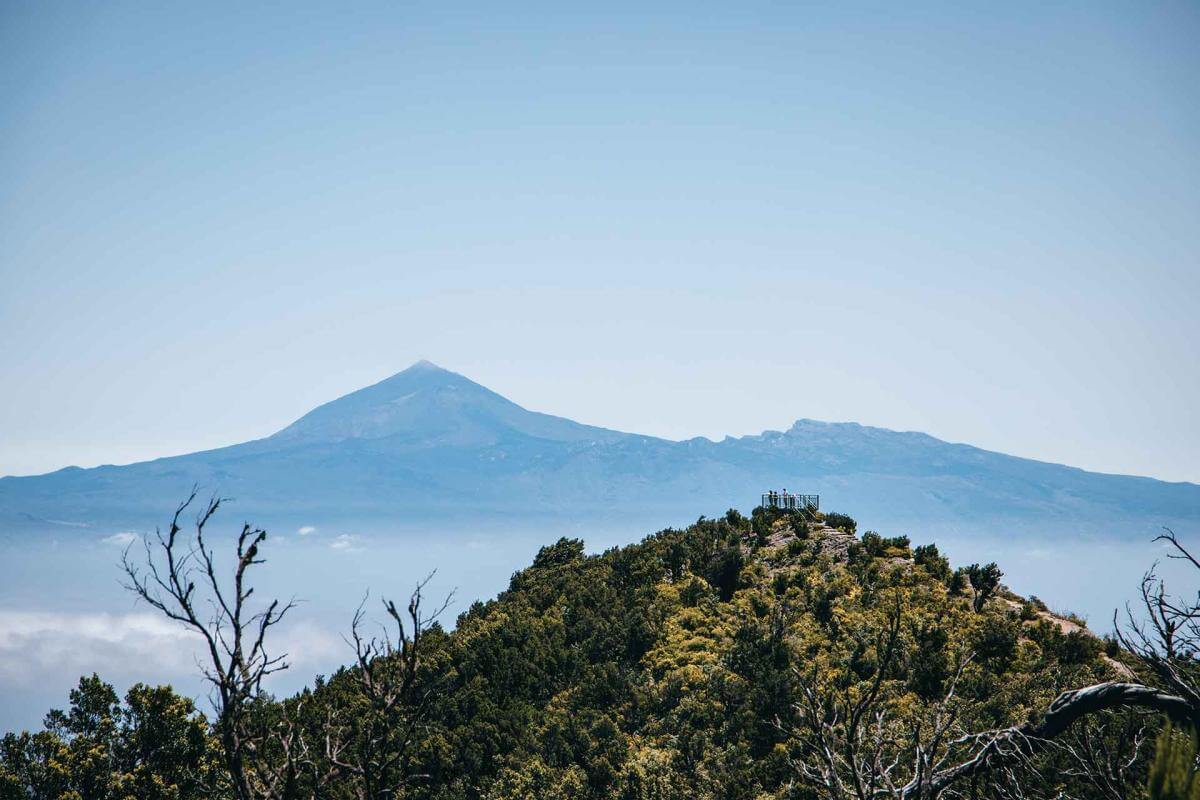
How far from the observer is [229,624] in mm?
9008

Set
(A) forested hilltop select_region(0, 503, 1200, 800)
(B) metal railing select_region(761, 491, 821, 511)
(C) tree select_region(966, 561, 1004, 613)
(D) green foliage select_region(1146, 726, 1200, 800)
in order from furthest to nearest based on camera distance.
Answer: (B) metal railing select_region(761, 491, 821, 511) → (C) tree select_region(966, 561, 1004, 613) → (A) forested hilltop select_region(0, 503, 1200, 800) → (D) green foliage select_region(1146, 726, 1200, 800)

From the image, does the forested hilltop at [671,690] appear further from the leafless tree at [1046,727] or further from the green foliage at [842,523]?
the leafless tree at [1046,727]

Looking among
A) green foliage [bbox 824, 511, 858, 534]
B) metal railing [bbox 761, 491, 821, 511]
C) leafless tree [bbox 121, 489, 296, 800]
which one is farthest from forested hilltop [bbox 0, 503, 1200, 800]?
leafless tree [bbox 121, 489, 296, 800]

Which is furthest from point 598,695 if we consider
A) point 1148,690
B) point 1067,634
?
point 1148,690

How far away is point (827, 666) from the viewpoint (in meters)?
26.1

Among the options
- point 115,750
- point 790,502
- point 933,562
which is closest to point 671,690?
point 933,562

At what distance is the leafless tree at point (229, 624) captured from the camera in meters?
8.11

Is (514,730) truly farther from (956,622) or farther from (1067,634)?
(1067,634)

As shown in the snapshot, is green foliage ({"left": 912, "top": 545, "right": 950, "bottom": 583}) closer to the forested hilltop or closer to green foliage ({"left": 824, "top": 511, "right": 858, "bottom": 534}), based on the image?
the forested hilltop

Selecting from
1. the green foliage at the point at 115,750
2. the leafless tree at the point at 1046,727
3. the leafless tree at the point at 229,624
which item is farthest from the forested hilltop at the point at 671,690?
the leafless tree at the point at 229,624

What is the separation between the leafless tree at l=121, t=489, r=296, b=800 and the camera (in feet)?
26.6

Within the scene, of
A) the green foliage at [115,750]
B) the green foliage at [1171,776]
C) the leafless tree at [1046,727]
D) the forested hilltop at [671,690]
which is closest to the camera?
the green foliage at [1171,776]

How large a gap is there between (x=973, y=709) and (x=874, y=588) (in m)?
10.2

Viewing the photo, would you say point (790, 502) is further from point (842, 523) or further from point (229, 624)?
point (229, 624)
